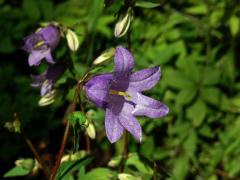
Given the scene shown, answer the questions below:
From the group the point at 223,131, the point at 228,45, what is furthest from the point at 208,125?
the point at 228,45

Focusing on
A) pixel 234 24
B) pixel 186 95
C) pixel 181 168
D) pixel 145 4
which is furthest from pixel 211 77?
pixel 145 4

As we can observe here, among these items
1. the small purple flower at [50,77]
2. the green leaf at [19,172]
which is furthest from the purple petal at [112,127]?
the green leaf at [19,172]

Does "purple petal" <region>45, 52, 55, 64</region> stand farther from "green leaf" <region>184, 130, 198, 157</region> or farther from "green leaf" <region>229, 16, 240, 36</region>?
"green leaf" <region>229, 16, 240, 36</region>

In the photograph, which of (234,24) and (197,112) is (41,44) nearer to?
(197,112)

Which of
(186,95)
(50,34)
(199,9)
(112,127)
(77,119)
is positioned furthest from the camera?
(199,9)

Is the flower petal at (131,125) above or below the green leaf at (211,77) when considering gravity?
above

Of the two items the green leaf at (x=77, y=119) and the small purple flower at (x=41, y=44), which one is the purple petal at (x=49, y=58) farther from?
the green leaf at (x=77, y=119)

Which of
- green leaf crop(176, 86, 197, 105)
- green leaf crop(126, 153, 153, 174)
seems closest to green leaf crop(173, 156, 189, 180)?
green leaf crop(176, 86, 197, 105)
